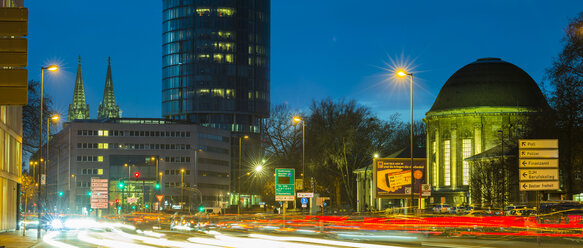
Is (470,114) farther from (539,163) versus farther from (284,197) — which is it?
(539,163)

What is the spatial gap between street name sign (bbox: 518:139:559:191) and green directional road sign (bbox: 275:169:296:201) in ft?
77.8

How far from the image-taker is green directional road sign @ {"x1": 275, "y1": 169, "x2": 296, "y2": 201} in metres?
47.9

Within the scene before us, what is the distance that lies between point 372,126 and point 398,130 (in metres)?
62.1

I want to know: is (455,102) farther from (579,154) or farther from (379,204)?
(579,154)

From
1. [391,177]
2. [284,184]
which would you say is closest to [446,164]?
[284,184]

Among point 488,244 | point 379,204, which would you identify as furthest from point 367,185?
point 488,244

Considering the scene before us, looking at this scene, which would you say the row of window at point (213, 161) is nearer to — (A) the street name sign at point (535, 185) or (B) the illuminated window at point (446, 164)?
(B) the illuminated window at point (446, 164)

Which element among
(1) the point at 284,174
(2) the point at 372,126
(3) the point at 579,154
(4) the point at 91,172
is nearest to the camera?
(1) the point at 284,174

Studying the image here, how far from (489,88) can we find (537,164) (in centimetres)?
8401

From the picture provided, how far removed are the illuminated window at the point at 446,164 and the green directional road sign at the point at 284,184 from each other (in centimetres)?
6493

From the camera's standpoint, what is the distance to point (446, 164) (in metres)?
111

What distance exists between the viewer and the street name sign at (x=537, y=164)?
83.7ft

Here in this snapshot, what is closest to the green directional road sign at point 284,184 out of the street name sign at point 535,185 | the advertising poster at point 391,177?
the advertising poster at point 391,177

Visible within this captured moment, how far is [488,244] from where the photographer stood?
1179 inches
